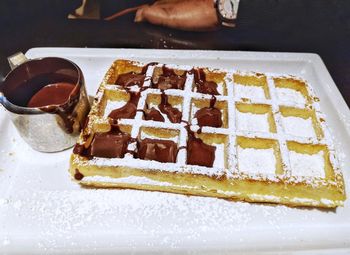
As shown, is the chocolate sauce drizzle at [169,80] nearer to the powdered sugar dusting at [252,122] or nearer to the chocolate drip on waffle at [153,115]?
the chocolate drip on waffle at [153,115]

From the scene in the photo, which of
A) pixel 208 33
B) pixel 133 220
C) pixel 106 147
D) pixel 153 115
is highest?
pixel 208 33

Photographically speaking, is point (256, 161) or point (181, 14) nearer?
point (256, 161)

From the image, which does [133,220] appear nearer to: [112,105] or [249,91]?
[112,105]

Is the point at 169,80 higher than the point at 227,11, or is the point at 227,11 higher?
the point at 227,11

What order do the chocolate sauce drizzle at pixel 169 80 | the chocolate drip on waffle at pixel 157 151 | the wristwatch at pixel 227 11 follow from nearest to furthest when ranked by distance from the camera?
the chocolate drip on waffle at pixel 157 151, the chocolate sauce drizzle at pixel 169 80, the wristwatch at pixel 227 11

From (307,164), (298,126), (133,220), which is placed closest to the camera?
(133,220)

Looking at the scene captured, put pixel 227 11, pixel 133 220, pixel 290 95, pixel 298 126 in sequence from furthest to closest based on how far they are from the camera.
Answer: pixel 227 11 < pixel 290 95 < pixel 298 126 < pixel 133 220

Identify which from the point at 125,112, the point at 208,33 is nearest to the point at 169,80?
the point at 125,112

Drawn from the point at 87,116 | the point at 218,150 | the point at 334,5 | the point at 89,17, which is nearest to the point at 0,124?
the point at 87,116

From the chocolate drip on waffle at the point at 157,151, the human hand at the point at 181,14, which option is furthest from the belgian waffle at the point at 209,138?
the human hand at the point at 181,14
